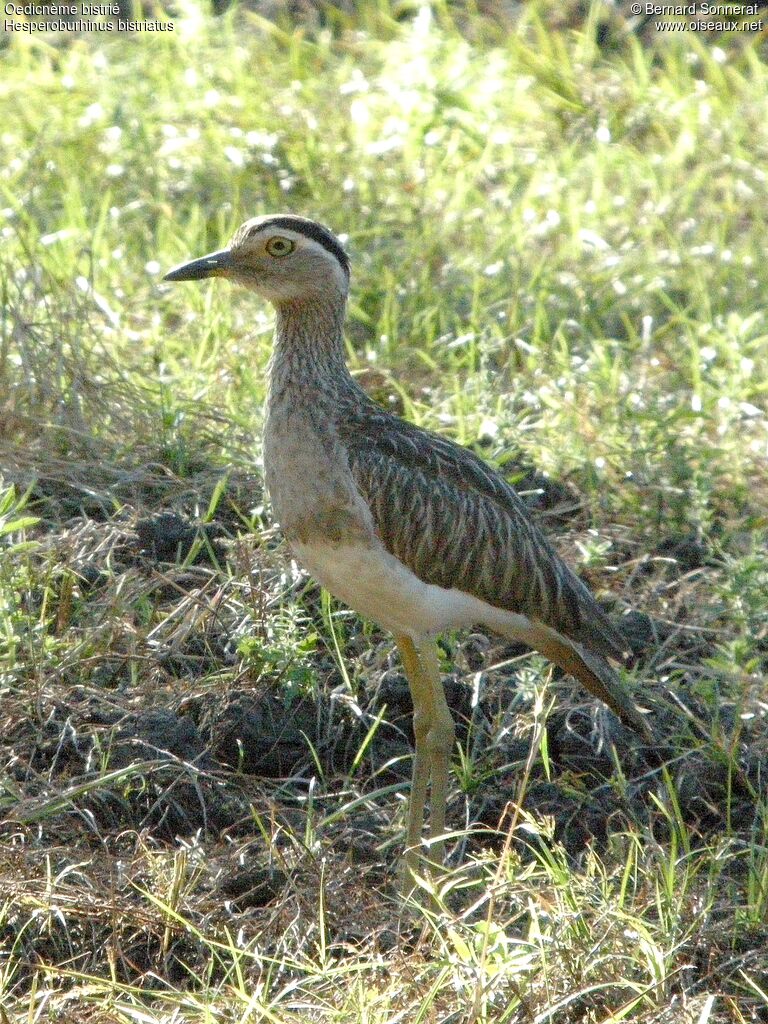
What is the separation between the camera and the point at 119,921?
13.4 feet

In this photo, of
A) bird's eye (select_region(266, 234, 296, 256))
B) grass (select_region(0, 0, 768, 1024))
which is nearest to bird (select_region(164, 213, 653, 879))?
bird's eye (select_region(266, 234, 296, 256))

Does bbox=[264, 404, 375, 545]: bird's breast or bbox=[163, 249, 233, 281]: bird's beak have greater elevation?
bbox=[163, 249, 233, 281]: bird's beak

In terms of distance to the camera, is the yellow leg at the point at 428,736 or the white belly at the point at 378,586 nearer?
the white belly at the point at 378,586

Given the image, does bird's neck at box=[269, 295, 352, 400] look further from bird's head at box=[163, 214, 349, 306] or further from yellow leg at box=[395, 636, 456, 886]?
yellow leg at box=[395, 636, 456, 886]

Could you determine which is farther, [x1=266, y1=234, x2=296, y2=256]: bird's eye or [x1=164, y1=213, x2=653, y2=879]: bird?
[x1=266, y1=234, x2=296, y2=256]: bird's eye

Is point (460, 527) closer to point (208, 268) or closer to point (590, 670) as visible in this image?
point (590, 670)

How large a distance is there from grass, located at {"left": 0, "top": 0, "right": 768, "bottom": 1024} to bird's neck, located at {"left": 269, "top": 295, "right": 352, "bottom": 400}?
77 cm

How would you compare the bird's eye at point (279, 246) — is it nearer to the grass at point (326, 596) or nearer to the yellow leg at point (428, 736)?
the grass at point (326, 596)

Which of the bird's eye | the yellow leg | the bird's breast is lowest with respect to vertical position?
the yellow leg

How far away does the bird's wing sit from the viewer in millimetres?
4652

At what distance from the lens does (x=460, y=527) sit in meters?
4.81

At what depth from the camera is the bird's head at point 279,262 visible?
482 centimetres

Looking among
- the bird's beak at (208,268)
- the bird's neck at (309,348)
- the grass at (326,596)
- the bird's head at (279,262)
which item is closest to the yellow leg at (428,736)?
the grass at (326,596)

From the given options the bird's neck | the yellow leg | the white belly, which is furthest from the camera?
the bird's neck
